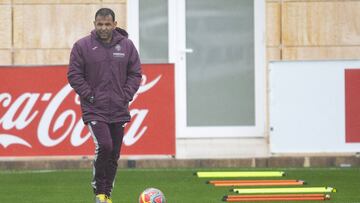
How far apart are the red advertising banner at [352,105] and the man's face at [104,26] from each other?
646cm

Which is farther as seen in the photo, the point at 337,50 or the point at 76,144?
the point at 337,50

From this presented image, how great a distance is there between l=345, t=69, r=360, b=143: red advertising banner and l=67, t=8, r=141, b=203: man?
622 cm

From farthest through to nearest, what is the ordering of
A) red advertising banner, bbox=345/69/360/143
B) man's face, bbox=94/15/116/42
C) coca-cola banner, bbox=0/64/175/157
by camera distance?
1. red advertising banner, bbox=345/69/360/143
2. coca-cola banner, bbox=0/64/175/157
3. man's face, bbox=94/15/116/42

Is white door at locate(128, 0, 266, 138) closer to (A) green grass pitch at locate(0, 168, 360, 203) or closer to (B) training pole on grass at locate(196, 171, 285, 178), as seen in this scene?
(A) green grass pitch at locate(0, 168, 360, 203)

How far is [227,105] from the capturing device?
781 inches

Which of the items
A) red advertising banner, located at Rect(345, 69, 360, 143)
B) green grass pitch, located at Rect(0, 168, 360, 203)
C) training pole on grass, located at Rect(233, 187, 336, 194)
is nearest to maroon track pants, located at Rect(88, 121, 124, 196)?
green grass pitch, located at Rect(0, 168, 360, 203)

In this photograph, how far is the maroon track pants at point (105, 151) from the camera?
1125cm

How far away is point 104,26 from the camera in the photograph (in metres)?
11.3

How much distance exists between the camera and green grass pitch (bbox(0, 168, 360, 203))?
1286 cm

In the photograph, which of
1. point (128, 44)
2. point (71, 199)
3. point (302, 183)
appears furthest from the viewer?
point (302, 183)

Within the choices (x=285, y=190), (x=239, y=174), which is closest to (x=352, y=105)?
(x=239, y=174)

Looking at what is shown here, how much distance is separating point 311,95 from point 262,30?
9.16 ft

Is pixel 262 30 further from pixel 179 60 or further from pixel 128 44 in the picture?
pixel 128 44

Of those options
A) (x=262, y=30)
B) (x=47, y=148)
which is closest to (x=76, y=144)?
(x=47, y=148)
